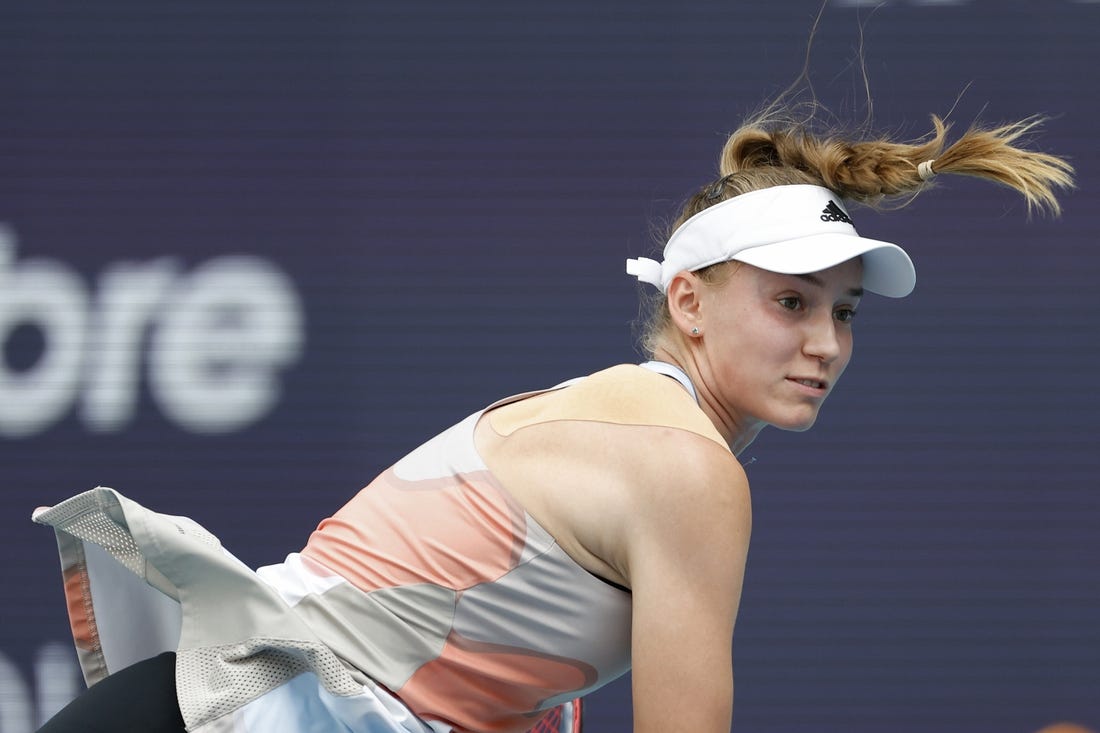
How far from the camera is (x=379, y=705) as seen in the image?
1.69m

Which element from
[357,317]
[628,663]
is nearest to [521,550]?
[628,663]

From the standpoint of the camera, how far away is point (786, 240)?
195cm

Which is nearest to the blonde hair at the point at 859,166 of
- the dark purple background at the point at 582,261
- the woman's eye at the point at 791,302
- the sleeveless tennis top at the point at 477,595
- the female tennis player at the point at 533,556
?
the female tennis player at the point at 533,556

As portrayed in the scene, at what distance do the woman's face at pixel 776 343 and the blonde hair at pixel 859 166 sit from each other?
9 cm

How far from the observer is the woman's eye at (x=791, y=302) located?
6.41 ft

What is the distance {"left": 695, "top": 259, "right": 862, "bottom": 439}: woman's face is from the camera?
1941 mm

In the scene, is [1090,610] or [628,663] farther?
[1090,610]

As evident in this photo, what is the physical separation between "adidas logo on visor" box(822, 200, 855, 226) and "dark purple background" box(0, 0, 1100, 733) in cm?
235

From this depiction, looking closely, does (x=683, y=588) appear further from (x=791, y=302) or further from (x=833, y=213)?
(x=833, y=213)

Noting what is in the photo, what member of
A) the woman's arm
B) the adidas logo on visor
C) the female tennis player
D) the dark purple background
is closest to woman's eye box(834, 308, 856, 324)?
the female tennis player

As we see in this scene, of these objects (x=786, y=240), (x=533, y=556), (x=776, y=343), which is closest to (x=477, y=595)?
(x=533, y=556)

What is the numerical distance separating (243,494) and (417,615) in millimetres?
2703

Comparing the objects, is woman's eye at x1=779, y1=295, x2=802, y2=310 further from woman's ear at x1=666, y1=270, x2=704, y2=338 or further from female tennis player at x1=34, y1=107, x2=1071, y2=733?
woman's ear at x1=666, y1=270, x2=704, y2=338

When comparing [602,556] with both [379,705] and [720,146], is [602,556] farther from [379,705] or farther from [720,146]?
[720,146]
